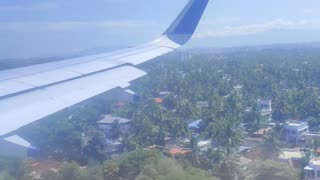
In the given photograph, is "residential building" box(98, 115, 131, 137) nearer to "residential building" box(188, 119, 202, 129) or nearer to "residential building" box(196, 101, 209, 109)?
"residential building" box(188, 119, 202, 129)

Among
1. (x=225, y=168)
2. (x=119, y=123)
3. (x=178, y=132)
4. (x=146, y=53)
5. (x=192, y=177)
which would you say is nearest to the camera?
(x=146, y=53)

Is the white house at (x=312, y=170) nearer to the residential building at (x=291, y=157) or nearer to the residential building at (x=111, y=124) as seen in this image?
the residential building at (x=291, y=157)

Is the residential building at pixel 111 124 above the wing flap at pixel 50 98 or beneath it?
beneath

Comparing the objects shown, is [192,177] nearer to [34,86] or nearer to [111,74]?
[111,74]

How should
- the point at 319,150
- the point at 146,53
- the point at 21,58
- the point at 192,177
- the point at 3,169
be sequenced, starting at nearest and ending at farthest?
the point at 3,169 → the point at 146,53 → the point at 192,177 → the point at 319,150 → the point at 21,58

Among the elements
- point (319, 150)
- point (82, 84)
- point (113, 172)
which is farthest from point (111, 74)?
point (319, 150)

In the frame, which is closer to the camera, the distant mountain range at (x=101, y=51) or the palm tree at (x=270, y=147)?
the distant mountain range at (x=101, y=51)

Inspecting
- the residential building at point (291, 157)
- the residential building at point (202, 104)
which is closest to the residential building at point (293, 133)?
the residential building at point (291, 157)

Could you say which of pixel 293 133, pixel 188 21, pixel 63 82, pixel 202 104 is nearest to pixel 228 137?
pixel 293 133
